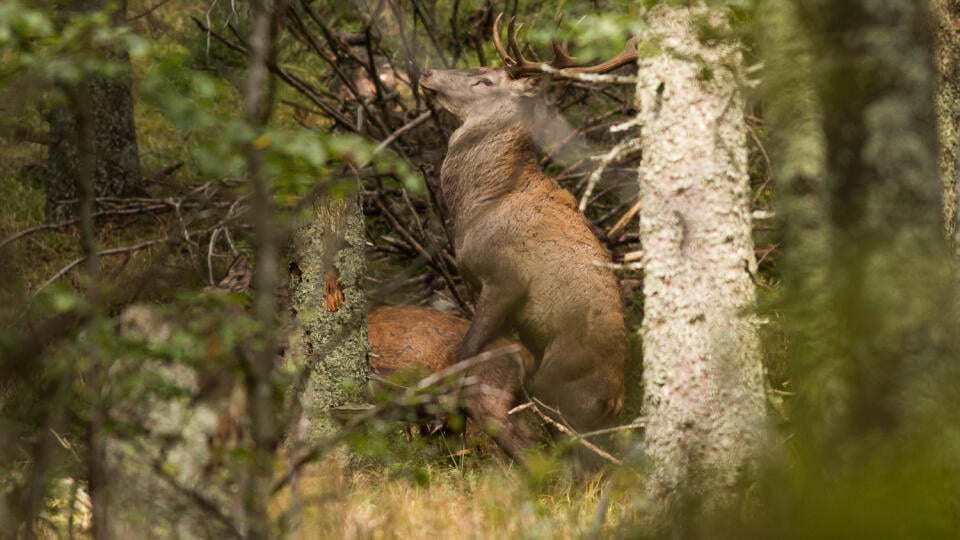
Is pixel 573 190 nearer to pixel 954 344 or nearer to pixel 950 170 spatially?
pixel 950 170

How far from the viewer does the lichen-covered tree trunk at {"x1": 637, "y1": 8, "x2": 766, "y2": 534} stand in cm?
398

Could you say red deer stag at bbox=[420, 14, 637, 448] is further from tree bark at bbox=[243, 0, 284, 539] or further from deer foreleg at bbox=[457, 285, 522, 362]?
tree bark at bbox=[243, 0, 284, 539]

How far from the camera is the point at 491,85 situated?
23.8 feet

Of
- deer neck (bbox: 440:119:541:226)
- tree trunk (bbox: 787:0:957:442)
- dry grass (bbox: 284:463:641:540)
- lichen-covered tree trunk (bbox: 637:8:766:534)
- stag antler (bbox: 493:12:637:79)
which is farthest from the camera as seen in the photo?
deer neck (bbox: 440:119:541:226)

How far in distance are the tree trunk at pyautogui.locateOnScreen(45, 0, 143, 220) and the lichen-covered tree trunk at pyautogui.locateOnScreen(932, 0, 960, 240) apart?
7.61 metres

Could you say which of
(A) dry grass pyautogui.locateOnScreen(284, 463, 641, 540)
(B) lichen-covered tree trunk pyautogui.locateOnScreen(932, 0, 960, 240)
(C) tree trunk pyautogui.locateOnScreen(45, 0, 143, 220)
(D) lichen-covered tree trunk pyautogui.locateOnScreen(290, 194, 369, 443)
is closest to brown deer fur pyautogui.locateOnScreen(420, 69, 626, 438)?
(A) dry grass pyautogui.locateOnScreen(284, 463, 641, 540)

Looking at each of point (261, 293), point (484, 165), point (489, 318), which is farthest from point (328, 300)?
point (261, 293)

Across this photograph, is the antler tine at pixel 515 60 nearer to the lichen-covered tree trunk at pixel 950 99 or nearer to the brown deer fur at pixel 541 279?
the brown deer fur at pixel 541 279

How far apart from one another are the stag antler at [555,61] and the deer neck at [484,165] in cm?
38

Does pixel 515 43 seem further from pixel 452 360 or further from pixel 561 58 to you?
pixel 452 360

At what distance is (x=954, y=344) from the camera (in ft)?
5.35

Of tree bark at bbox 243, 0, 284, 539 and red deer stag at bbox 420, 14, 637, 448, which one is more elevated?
tree bark at bbox 243, 0, 284, 539

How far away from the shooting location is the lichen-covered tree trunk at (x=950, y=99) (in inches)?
183

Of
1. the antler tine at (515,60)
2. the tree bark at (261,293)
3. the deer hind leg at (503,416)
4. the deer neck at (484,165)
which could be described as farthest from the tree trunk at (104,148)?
the tree bark at (261,293)
